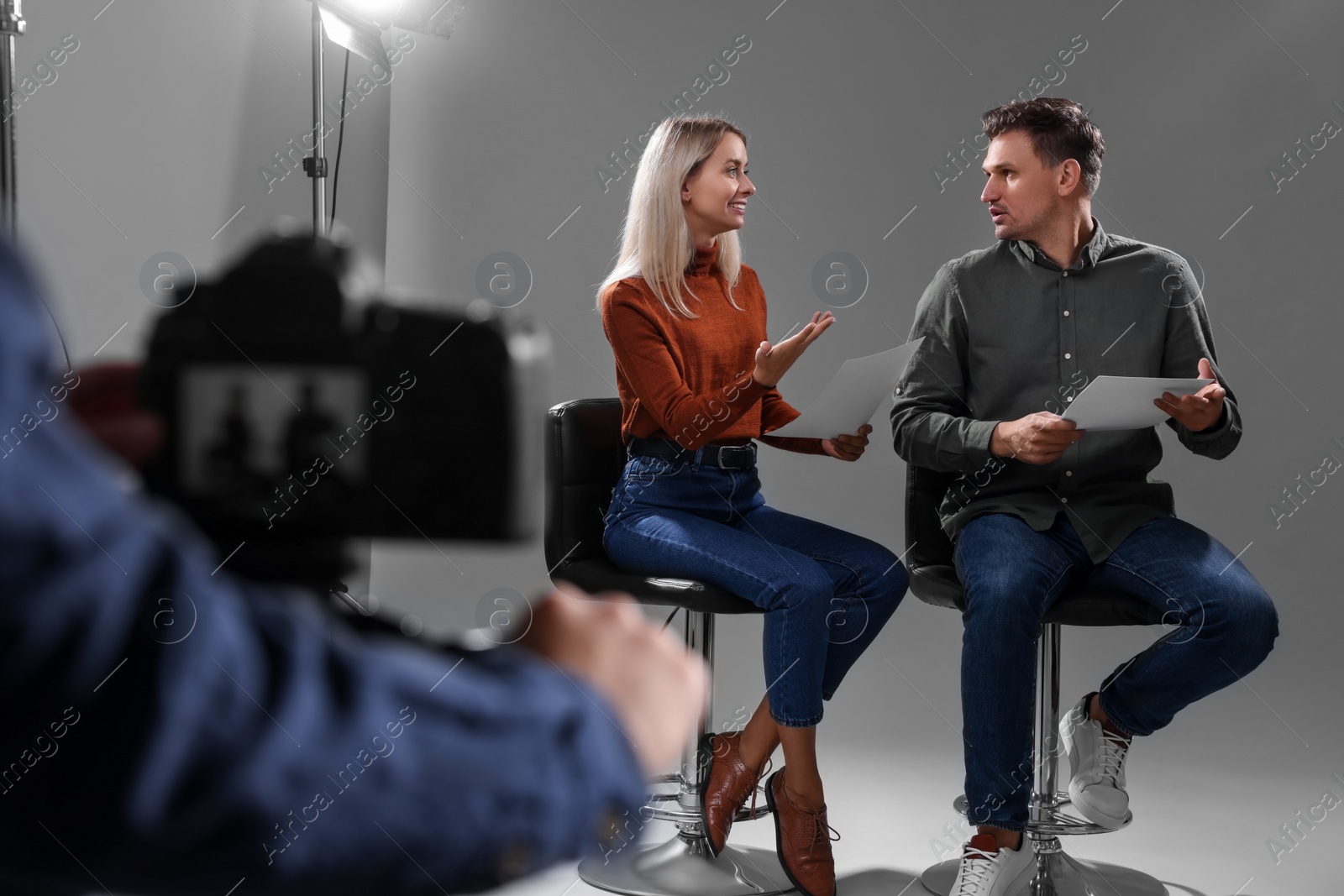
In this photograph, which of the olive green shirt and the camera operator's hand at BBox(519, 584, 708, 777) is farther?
the olive green shirt

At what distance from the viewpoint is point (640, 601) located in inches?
79.2

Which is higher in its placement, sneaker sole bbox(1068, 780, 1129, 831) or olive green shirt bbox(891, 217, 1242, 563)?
olive green shirt bbox(891, 217, 1242, 563)

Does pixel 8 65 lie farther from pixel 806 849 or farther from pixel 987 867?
pixel 987 867

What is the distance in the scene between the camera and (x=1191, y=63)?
3.37m

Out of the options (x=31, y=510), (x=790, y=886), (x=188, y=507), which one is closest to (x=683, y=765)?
(x=790, y=886)

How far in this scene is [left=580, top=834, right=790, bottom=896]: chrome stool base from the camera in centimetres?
205

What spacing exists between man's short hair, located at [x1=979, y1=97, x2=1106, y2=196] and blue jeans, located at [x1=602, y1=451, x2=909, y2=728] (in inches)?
32.4

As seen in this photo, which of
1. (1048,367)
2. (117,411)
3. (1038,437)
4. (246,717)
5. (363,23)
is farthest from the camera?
(363,23)

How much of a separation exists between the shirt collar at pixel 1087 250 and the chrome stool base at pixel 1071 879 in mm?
1070

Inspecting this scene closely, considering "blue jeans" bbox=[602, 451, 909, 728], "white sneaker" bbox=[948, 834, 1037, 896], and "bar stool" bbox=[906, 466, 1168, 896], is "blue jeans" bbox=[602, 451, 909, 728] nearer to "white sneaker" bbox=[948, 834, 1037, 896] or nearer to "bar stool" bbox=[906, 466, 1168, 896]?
"bar stool" bbox=[906, 466, 1168, 896]

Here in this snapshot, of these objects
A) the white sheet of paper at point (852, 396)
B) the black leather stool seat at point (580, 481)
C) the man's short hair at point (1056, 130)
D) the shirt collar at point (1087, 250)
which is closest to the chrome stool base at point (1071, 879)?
Answer: the black leather stool seat at point (580, 481)

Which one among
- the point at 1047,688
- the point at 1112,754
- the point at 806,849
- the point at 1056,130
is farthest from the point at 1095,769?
the point at 1056,130

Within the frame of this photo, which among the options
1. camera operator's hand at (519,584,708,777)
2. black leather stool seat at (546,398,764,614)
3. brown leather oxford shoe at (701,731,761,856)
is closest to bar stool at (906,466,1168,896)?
brown leather oxford shoe at (701,731,761,856)

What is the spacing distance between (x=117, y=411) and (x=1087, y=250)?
6.86ft
